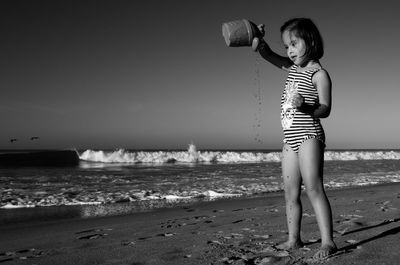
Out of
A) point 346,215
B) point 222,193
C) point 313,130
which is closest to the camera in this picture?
point 313,130

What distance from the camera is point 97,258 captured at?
10.0ft

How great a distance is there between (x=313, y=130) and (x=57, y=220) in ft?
15.0

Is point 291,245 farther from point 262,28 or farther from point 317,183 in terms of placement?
point 262,28

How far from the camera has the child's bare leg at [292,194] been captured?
9.71ft

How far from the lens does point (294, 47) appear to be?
2.92m

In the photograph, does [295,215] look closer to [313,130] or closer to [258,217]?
[313,130]

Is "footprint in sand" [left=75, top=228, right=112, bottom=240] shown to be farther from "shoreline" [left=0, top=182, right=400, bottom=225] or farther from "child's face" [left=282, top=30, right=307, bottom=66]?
"child's face" [left=282, top=30, right=307, bottom=66]

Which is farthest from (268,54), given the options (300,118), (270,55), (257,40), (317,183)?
(317,183)

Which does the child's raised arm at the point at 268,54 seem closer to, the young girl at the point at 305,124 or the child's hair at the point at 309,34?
the young girl at the point at 305,124

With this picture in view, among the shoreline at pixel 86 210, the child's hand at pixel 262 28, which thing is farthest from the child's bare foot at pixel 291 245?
the shoreline at pixel 86 210

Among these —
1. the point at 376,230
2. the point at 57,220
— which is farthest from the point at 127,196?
the point at 376,230

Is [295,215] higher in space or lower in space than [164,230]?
higher

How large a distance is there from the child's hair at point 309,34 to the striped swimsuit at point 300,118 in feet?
0.52

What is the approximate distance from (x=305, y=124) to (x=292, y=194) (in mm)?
641
